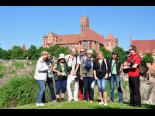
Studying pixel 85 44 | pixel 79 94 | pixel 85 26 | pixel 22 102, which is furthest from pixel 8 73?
pixel 85 26

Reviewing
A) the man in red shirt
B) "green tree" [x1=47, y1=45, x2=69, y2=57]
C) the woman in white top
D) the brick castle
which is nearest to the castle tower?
the brick castle

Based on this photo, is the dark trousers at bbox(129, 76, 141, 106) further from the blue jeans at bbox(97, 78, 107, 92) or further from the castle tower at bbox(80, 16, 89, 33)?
the castle tower at bbox(80, 16, 89, 33)

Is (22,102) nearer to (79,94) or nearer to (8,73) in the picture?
(79,94)

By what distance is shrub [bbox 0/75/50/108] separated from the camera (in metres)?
15.5

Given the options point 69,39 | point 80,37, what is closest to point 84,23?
point 69,39

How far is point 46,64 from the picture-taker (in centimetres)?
1007

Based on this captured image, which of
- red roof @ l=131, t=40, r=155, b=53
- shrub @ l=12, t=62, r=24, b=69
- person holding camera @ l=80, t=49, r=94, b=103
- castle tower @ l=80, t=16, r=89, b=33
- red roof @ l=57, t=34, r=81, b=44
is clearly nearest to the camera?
person holding camera @ l=80, t=49, r=94, b=103

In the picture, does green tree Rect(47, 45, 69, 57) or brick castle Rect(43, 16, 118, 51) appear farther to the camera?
brick castle Rect(43, 16, 118, 51)

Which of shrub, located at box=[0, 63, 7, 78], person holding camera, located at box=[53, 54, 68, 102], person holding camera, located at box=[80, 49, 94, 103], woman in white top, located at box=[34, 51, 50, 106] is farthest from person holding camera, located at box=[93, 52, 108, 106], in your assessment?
shrub, located at box=[0, 63, 7, 78]

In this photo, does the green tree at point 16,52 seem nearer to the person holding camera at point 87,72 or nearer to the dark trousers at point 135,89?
the person holding camera at point 87,72

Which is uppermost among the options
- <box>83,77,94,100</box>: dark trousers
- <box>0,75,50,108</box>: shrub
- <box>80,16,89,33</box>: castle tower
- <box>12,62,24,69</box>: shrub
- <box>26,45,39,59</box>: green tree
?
<box>80,16,89,33</box>: castle tower

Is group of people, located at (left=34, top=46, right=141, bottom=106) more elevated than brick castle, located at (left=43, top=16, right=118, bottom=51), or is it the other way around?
brick castle, located at (left=43, top=16, right=118, bottom=51)

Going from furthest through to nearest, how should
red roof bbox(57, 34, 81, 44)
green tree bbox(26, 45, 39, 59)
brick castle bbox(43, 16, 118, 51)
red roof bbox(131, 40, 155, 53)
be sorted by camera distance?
red roof bbox(57, 34, 81, 44) → brick castle bbox(43, 16, 118, 51) → red roof bbox(131, 40, 155, 53) → green tree bbox(26, 45, 39, 59)

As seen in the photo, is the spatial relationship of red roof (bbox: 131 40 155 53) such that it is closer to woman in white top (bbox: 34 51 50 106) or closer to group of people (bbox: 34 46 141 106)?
group of people (bbox: 34 46 141 106)
